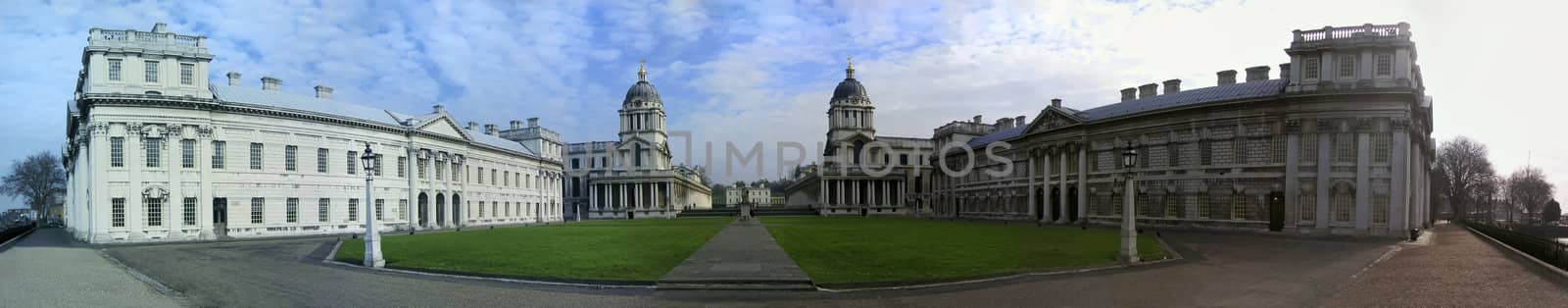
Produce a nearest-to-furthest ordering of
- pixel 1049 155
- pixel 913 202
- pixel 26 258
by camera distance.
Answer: pixel 26 258
pixel 1049 155
pixel 913 202

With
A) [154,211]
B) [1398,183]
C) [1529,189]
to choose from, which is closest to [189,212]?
[154,211]

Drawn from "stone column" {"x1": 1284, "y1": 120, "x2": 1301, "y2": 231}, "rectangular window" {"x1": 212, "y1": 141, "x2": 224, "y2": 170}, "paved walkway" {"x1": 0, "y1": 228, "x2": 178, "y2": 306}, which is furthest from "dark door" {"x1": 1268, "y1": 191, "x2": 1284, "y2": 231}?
"rectangular window" {"x1": 212, "y1": 141, "x2": 224, "y2": 170}

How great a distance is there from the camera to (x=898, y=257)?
19.8 m

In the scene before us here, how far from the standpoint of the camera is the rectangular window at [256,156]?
39.9 m

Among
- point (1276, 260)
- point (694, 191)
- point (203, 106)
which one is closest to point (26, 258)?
point (203, 106)

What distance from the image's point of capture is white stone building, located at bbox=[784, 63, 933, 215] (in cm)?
9250

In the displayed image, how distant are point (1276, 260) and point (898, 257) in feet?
35.9

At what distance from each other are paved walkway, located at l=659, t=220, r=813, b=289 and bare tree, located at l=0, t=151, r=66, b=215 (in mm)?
93491

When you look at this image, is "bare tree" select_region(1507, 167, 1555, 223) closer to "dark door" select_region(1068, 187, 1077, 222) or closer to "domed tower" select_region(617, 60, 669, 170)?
"dark door" select_region(1068, 187, 1077, 222)

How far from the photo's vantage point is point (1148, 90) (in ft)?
170

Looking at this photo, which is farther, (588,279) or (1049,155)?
(1049,155)

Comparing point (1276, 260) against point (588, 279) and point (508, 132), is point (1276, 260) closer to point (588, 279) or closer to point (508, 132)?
point (588, 279)

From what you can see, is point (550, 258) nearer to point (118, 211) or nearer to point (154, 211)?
point (154, 211)

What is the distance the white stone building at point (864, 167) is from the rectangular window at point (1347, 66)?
55181 mm
